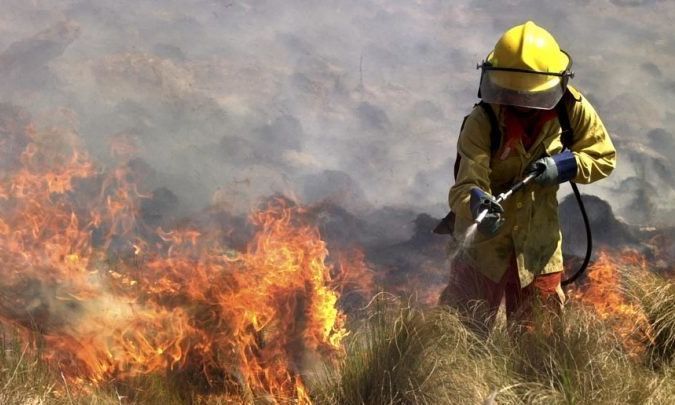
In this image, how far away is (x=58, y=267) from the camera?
12.7 ft

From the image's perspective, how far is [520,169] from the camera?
304 cm

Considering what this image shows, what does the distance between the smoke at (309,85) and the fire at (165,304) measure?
1.55 metres

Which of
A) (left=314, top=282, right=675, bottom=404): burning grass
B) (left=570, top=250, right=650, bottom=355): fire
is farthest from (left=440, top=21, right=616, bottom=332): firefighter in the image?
(left=570, top=250, right=650, bottom=355): fire

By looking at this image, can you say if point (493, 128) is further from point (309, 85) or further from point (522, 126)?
point (309, 85)

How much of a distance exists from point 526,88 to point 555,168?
1.18 feet

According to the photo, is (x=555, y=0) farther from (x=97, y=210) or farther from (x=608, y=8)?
(x=97, y=210)

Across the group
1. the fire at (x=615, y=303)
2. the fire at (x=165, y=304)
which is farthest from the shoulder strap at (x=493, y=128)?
the fire at (x=165, y=304)

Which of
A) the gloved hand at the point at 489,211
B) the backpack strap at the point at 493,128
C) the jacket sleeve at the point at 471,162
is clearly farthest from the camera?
the backpack strap at the point at 493,128

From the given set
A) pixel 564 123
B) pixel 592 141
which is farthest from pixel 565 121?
pixel 592 141

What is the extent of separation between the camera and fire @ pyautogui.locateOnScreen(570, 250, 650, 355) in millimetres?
3246

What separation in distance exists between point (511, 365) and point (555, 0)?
6815 mm

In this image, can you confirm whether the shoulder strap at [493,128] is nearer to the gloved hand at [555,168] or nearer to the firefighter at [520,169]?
the firefighter at [520,169]

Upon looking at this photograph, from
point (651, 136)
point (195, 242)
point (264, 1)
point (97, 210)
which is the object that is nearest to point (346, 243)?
point (195, 242)

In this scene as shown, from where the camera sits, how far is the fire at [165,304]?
319 cm
